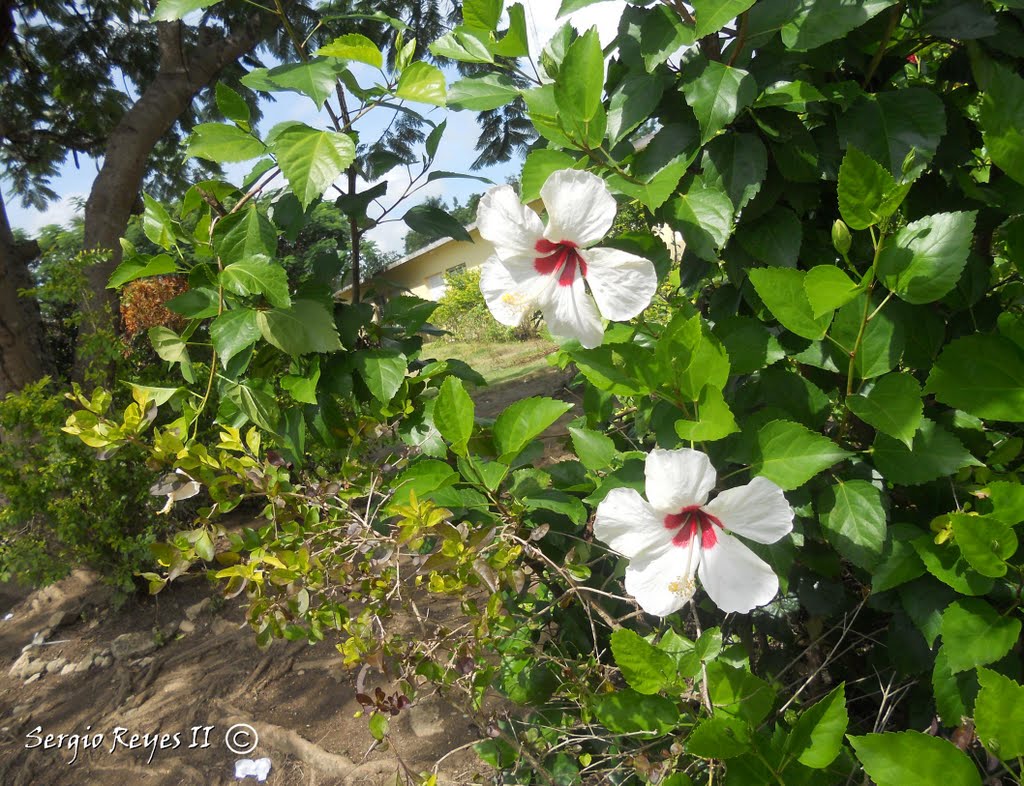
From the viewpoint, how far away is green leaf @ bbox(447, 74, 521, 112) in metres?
1.05

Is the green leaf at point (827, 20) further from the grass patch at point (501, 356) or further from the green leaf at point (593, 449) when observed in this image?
the grass patch at point (501, 356)

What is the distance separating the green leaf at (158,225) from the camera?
1.30 meters

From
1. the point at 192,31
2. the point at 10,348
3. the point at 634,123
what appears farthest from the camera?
the point at 192,31

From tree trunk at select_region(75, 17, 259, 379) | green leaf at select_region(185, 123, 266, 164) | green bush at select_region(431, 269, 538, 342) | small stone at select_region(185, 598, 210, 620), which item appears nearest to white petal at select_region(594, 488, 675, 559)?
green leaf at select_region(185, 123, 266, 164)

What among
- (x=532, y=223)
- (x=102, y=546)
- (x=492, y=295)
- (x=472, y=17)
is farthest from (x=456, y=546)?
A: (x=102, y=546)

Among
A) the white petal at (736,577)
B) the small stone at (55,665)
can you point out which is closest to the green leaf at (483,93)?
the white petal at (736,577)

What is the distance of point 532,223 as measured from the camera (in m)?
0.81

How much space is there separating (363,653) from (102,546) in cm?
390

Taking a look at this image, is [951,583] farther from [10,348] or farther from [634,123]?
[10,348]

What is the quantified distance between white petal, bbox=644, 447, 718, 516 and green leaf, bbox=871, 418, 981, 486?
0.98 feet

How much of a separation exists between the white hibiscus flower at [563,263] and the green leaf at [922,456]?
0.42m

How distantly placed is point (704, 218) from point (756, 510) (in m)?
0.39

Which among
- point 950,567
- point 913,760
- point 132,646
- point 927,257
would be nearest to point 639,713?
point 913,760

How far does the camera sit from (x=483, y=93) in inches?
42.1
